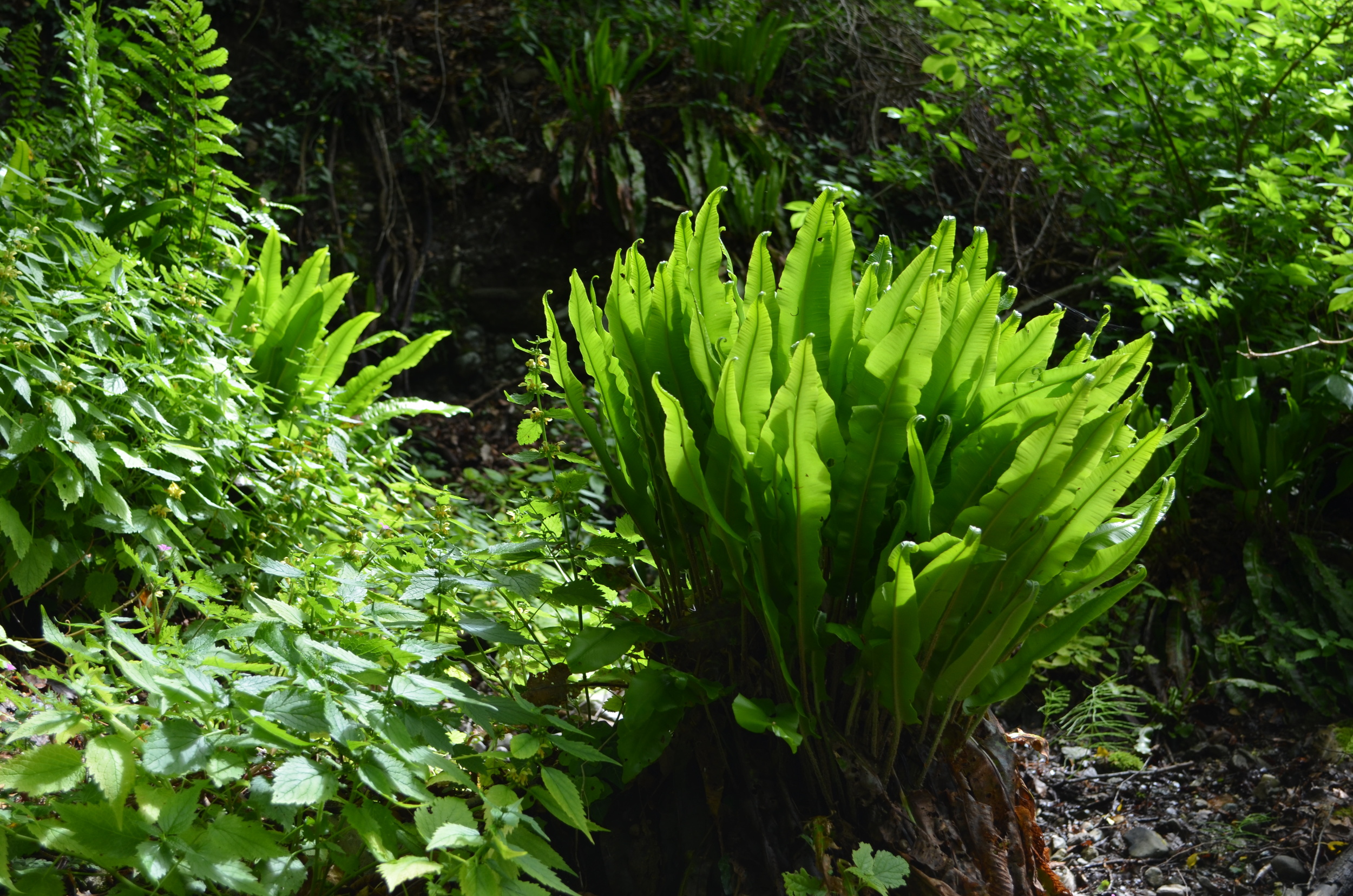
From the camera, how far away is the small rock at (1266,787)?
81.0 inches

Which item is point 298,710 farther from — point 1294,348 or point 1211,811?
point 1294,348

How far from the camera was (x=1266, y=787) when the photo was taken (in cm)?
209

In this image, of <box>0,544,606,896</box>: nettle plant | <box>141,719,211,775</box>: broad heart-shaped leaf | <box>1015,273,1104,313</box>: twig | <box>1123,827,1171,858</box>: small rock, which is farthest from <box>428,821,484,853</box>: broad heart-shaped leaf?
<box>1015,273,1104,313</box>: twig

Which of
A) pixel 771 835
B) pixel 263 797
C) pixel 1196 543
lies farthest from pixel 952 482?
pixel 1196 543

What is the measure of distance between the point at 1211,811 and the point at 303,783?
2024 mm

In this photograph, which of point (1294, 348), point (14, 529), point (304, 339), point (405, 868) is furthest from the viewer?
point (304, 339)

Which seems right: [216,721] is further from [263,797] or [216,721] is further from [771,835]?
[771,835]

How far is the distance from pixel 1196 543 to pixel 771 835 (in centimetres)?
224

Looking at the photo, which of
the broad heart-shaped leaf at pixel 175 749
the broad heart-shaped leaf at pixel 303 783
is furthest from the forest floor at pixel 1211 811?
the broad heart-shaped leaf at pixel 175 749

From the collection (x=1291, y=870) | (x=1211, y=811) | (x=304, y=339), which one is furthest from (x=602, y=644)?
(x=304, y=339)

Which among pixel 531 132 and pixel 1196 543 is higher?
pixel 531 132

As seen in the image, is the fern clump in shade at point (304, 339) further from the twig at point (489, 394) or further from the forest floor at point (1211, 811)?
the forest floor at point (1211, 811)

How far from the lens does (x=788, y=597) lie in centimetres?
131

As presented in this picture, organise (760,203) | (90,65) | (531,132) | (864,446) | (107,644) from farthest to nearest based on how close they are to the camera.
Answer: (531,132) < (760,203) < (90,65) < (864,446) < (107,644)
